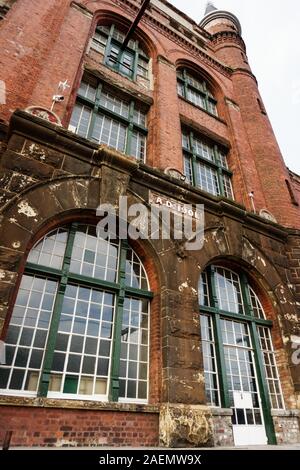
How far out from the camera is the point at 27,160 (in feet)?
16.7

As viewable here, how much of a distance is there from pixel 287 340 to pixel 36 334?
5423 millimetres

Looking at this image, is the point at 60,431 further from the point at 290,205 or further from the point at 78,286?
the point at 290,205

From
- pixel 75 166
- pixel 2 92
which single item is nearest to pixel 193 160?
pixel 75 166

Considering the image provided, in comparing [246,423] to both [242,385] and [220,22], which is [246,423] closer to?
[242,385]

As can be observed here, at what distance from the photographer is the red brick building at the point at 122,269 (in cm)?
432

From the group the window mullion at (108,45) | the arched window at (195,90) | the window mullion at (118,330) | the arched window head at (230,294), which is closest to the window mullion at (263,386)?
the arched window head at (230,294)

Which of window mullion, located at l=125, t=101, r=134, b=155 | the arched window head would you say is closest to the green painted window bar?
window mullion, located at l=125, t=101, r=134, b=155

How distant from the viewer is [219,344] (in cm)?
606

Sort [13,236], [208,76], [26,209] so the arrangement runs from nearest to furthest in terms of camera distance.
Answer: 1. [13,236]
2. [26,209]
3. [208,76]

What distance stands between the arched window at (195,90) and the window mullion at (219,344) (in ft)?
23.2

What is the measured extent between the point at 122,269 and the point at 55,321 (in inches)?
61.4

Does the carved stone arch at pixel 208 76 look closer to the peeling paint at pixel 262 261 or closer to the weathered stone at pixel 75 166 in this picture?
the peeling paint at pixel 262 261

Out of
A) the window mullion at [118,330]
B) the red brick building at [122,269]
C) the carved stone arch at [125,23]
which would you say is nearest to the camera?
the red brick building at [122,269]
